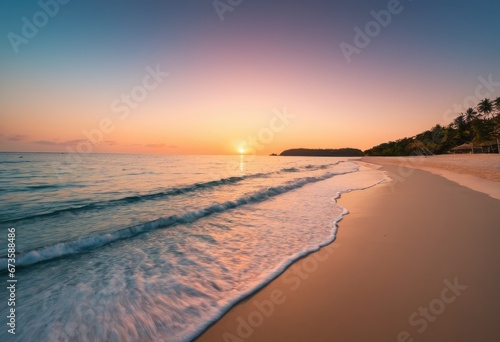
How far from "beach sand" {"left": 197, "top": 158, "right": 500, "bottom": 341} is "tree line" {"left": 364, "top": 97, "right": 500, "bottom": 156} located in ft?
245

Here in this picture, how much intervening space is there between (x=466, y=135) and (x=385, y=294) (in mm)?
110837

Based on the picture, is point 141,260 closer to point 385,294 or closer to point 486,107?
point 385,294

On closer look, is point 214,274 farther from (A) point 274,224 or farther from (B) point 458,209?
(B) point 458,209

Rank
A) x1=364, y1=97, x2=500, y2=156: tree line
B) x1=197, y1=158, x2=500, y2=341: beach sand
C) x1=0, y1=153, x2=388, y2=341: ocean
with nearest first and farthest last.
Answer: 1. x1=197, y1=158, x2=500, y2=341: beach sand
2. x1=0, y1=153, x2=388, y2=341: ocean
3. x1=364, y1=97, x2=500, y2=156: tree line

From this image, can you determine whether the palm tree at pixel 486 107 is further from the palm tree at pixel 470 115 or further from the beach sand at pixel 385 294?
the beach sand at pixel 385 294

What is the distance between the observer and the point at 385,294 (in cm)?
394

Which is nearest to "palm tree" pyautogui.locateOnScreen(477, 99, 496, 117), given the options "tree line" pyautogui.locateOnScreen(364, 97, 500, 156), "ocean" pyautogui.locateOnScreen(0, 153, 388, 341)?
"tree line" pyautogui.locateOnScreen(364, 97, 500, 156)

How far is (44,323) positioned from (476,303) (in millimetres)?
6432

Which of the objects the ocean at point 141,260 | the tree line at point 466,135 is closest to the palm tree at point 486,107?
the tree line at point 466,135

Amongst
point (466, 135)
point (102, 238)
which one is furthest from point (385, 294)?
point (466, 135)

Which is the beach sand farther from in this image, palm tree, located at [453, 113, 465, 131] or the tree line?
palm tree, located at [453, 113, 465, 131]

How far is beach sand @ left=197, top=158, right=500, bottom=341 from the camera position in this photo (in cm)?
313

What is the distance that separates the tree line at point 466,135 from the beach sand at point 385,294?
74.8m

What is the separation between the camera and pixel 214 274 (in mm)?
5094
